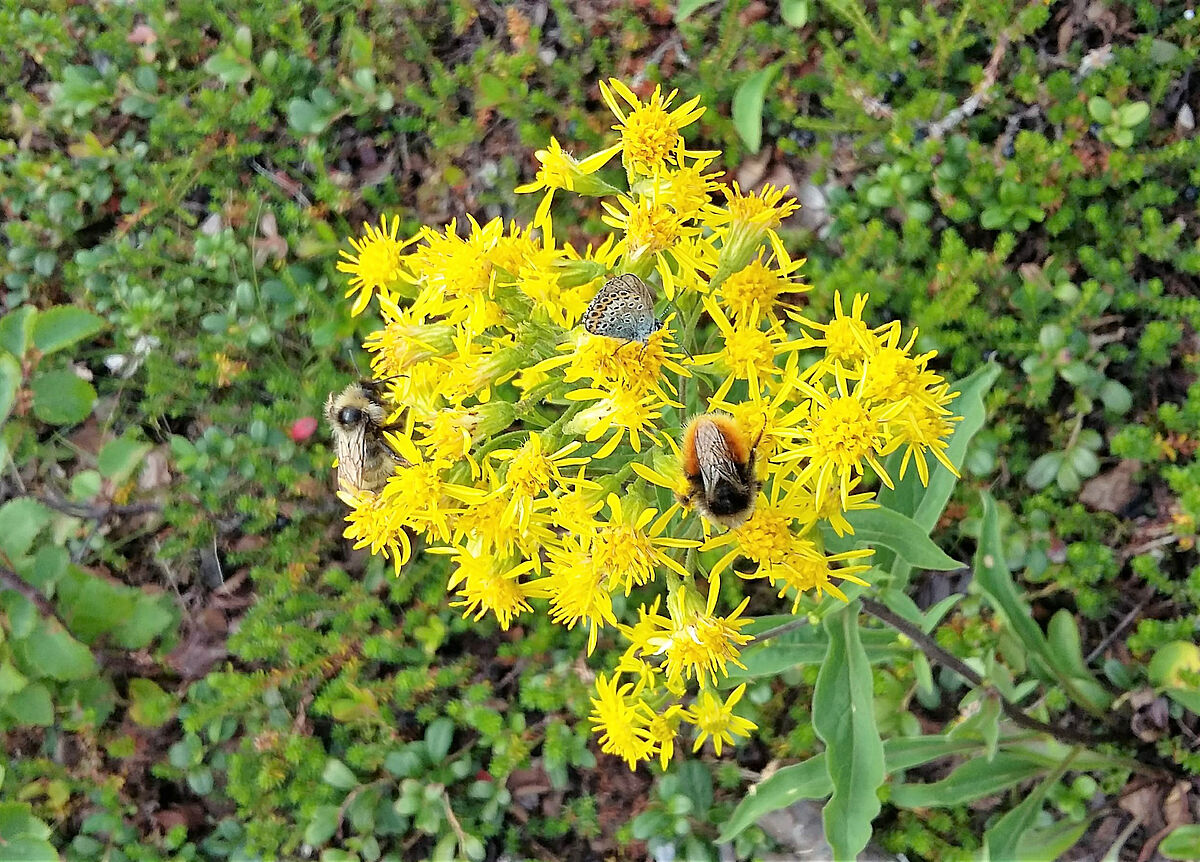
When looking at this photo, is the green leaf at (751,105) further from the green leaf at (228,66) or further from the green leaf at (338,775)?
the green leaf at (338,775)

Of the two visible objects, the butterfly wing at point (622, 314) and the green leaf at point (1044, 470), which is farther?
the green leaf at point (1044, 470)

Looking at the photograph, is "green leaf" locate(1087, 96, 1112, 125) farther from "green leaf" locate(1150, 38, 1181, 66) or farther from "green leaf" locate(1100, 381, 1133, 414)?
"green leaf" locate(1100, 381, 1133, 414)

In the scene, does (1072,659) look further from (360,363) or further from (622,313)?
(360,363)

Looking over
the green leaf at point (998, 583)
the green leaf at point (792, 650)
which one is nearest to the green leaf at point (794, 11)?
the green leaf at point (998, 583)

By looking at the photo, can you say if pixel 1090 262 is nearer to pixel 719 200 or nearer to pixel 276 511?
pixel 719 200

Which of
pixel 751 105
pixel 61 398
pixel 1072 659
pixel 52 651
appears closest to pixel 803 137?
pixel 751 105

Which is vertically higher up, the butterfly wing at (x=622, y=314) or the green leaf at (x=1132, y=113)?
the butterfly wing at (x=622, y=314)
